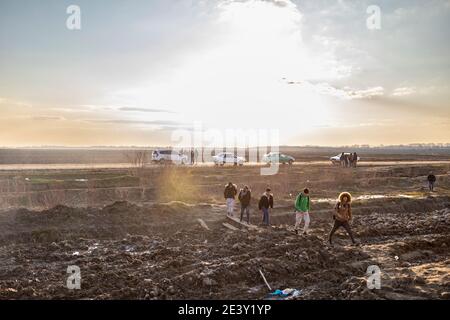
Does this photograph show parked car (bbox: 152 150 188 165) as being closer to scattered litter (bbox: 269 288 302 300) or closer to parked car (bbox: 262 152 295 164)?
parked car (bbox: 262 152 295 164)

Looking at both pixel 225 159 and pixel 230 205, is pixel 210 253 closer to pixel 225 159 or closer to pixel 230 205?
pixel 230 205

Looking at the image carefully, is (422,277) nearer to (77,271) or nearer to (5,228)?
(77,271)

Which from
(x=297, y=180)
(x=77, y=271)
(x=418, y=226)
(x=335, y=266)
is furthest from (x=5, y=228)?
(x=297, y=180)

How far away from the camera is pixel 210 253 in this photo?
12648 mm

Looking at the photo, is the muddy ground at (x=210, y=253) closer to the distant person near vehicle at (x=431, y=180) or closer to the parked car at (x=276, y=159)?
the distant person near vehicle at (x=431, y=180)

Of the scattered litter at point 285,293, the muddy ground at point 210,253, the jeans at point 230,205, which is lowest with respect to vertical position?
the scattered litter at point 285,293

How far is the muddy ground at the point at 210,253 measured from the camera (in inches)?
374

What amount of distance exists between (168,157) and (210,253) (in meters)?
31.6

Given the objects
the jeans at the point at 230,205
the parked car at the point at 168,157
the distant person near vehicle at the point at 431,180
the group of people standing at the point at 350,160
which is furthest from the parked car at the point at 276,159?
the jeans at the point at 230,205

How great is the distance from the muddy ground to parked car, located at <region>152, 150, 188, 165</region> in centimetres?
2034

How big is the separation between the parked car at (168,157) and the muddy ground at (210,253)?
20338 mm

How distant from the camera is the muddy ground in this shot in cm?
951
